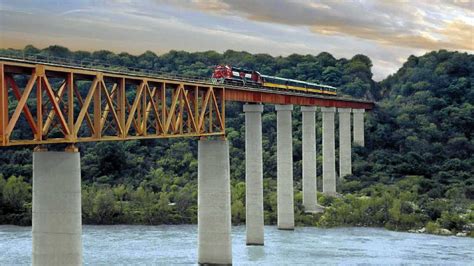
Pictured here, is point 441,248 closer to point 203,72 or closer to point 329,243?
point 329,243

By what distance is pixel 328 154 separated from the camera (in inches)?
4668

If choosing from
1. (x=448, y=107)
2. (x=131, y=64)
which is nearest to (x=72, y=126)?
(x=448, y=107)

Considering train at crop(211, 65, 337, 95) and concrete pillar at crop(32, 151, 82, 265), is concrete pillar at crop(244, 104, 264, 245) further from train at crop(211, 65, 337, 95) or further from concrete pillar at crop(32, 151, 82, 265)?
concrete pillar at crop(32, 151, 82, 265)

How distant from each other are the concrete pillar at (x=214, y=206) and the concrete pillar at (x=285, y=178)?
25725 millimetres

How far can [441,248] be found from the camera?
81438 mm

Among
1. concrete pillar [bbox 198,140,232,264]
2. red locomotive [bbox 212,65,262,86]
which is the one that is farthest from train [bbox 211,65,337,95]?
concrete pillar [bbox 198,140,232,264]

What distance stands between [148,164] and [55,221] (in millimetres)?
87065

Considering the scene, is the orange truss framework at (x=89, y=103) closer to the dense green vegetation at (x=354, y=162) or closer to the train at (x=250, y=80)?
the train at (x=250, y=80)

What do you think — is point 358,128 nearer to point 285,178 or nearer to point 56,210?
point 285,178

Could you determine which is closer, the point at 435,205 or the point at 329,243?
the point at 329,243

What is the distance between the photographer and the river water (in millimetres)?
72688

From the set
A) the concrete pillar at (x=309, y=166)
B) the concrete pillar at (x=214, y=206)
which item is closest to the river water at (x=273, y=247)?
the concrete pillar at (x=214, y=206)

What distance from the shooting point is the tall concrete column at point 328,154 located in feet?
383

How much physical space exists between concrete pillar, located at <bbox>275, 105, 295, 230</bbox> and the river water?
1767mm
